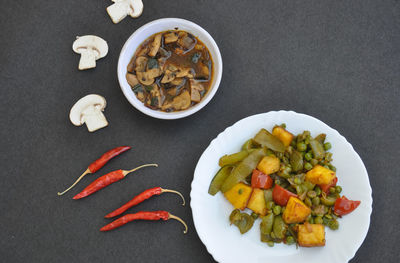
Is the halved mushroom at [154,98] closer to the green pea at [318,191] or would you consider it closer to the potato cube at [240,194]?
the potato cube at [240,194]

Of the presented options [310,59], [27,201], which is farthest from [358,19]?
[27,201]

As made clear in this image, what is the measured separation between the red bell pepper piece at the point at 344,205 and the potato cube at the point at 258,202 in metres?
0.58

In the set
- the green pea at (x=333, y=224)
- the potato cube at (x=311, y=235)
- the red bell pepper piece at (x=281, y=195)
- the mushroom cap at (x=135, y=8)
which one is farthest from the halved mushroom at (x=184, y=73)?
the green pea at (x=333, y=224)

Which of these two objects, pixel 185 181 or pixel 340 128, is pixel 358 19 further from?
pixel 185 181

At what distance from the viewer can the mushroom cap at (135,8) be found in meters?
3.48

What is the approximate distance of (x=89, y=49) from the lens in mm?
3469

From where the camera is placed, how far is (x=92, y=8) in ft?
11.6

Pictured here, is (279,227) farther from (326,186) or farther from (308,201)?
(326,186)

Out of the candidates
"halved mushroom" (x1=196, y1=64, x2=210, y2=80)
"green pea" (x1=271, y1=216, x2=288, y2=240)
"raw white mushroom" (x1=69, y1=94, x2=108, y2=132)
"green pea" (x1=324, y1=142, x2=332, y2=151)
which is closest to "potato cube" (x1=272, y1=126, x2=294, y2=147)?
"green pea" (x1=324, y1=142, x2=332, y2=151)

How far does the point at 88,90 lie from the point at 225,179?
1.50 metres

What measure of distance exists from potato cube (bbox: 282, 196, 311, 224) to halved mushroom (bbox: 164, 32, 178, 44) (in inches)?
65.0

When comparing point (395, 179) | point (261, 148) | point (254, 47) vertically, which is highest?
point (254, 47)

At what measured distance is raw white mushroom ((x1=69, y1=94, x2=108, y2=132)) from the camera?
338 cm

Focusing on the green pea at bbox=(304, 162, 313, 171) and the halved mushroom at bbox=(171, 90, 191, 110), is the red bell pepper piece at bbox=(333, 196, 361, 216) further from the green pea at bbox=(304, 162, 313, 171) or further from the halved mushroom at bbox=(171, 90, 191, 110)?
the halved mushroom at bbox=(171, 90, 191, 110)
